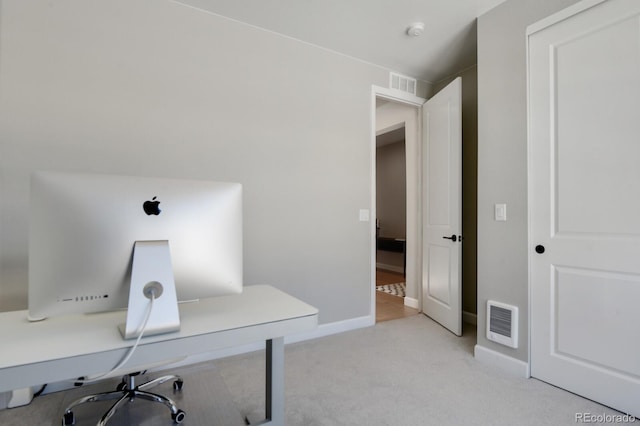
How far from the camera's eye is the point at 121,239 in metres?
1.01

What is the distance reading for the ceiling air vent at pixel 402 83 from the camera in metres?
3.37

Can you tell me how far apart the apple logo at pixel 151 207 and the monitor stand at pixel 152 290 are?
0.10 metres

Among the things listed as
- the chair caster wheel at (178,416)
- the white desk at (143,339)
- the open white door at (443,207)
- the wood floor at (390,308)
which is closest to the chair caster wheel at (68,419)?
the chair caster wheel at (178,416)

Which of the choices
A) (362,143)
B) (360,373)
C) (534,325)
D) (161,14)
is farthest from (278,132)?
(534,325)

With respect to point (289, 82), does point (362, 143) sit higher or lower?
lower

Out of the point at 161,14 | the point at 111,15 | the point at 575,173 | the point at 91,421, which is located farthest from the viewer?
the point at 161,14

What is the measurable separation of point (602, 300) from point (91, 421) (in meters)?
2.91

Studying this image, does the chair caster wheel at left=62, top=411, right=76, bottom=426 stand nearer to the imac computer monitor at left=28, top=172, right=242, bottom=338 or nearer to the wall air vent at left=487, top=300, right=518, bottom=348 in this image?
the imac computer monitor at left=28, top=172, right=242, bottom=338

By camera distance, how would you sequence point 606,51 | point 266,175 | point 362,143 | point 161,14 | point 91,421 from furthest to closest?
point 362,143
point 266,175
point 161,14
point 606,51
point 91,421

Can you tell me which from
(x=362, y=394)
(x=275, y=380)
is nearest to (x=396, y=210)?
(x=362, y=394)

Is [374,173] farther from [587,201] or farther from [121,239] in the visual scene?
[121,239]

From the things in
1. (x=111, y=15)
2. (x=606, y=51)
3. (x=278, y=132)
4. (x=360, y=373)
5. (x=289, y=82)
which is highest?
(x=111, y=15)

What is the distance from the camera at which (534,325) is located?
6.99ft

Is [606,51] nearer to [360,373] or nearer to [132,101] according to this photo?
[360,373]
